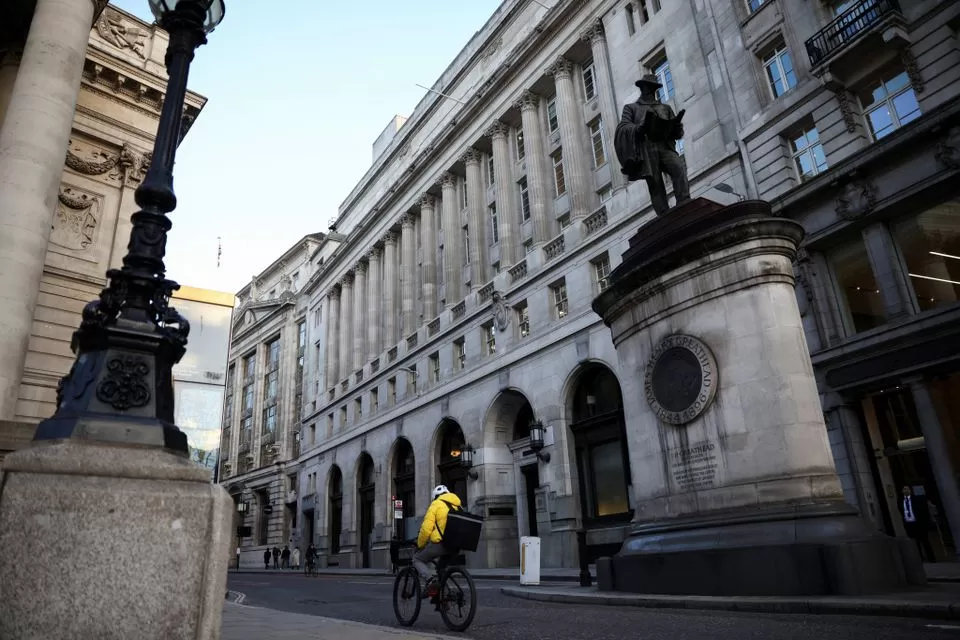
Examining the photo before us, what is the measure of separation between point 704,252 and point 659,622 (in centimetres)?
546

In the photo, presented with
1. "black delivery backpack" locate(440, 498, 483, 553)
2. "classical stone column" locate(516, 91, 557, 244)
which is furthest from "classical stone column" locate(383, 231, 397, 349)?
"black delivery backpack" locate(440, 498, 483, 553)

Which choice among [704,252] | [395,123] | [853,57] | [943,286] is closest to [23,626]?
[704,252]

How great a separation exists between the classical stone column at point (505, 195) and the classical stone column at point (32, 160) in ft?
67.2

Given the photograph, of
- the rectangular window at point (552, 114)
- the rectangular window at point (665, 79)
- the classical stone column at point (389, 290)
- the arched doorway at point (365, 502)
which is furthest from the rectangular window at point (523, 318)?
the arched doorway at point (365, 502)

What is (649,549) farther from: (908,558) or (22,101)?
(22,101)

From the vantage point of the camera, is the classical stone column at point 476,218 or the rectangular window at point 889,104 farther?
the classical stone column at point 476,218

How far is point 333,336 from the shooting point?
51781 millimetres

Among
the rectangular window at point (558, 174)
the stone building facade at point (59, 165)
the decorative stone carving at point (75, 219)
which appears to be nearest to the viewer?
the stone building facade at point (59, 165)

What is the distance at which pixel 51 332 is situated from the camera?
59.0ft

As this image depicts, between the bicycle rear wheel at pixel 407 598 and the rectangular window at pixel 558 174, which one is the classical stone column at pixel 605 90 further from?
the bicycle rear wheel at pixel 407 598

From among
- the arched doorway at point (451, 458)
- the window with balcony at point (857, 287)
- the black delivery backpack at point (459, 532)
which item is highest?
the window with balcony at point (857, 287)

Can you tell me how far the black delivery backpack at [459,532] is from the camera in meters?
7.68

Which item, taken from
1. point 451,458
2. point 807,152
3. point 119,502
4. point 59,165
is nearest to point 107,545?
point 119,502

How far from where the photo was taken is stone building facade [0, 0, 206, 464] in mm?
12555
